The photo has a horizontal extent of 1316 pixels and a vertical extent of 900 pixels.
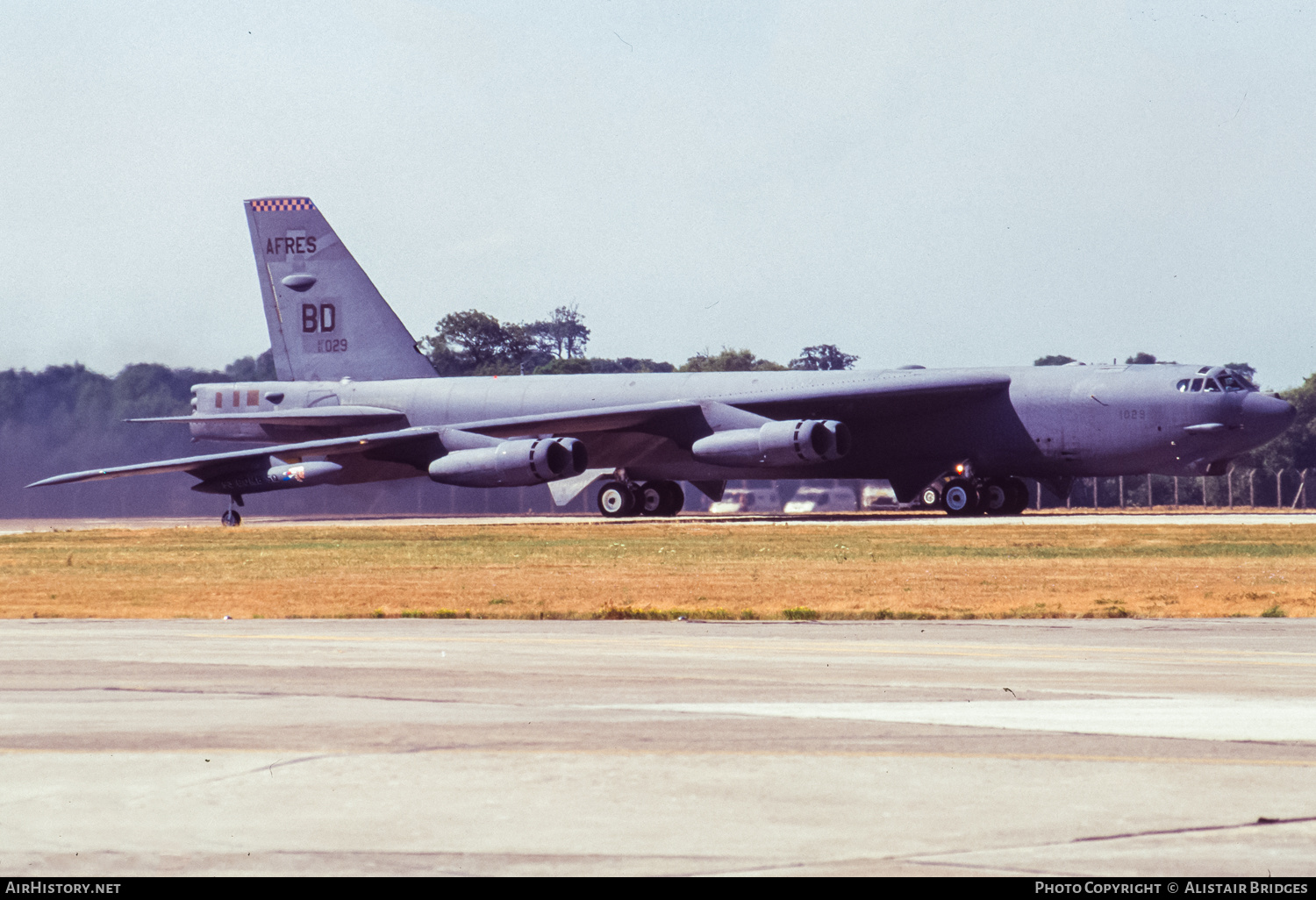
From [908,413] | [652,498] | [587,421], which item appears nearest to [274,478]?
[587,421]

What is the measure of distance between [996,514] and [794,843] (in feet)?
119

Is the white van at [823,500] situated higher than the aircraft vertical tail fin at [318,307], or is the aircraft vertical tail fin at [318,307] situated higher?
the aircraft vertical tail fin at [318,307]

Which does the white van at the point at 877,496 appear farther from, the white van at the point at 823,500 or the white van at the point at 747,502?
the white van at the point at 747,502

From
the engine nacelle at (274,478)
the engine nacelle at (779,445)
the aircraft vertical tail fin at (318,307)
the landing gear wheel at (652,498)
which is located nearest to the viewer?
the engine nacelle at (779,445)

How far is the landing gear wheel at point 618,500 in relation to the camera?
149ft

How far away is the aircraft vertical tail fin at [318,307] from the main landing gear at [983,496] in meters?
17.8

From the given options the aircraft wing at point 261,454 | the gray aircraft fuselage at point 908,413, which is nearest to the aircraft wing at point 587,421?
the gray aircraft fuselage at point 908,413

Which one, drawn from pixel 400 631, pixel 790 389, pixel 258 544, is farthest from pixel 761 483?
pixel 400 631

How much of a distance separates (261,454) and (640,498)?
34.2 feet

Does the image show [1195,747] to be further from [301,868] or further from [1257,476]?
[1257,476]

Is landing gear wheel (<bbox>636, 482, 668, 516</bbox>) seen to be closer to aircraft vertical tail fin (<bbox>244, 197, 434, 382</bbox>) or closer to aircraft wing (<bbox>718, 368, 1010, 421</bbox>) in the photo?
aircraft wing (<bbox>718, 368, 1010, 421</bbox>)

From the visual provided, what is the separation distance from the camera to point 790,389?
42344 mm

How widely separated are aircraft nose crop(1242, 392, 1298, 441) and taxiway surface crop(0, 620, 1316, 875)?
2707cm

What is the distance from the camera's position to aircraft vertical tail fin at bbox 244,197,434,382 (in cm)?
5044
